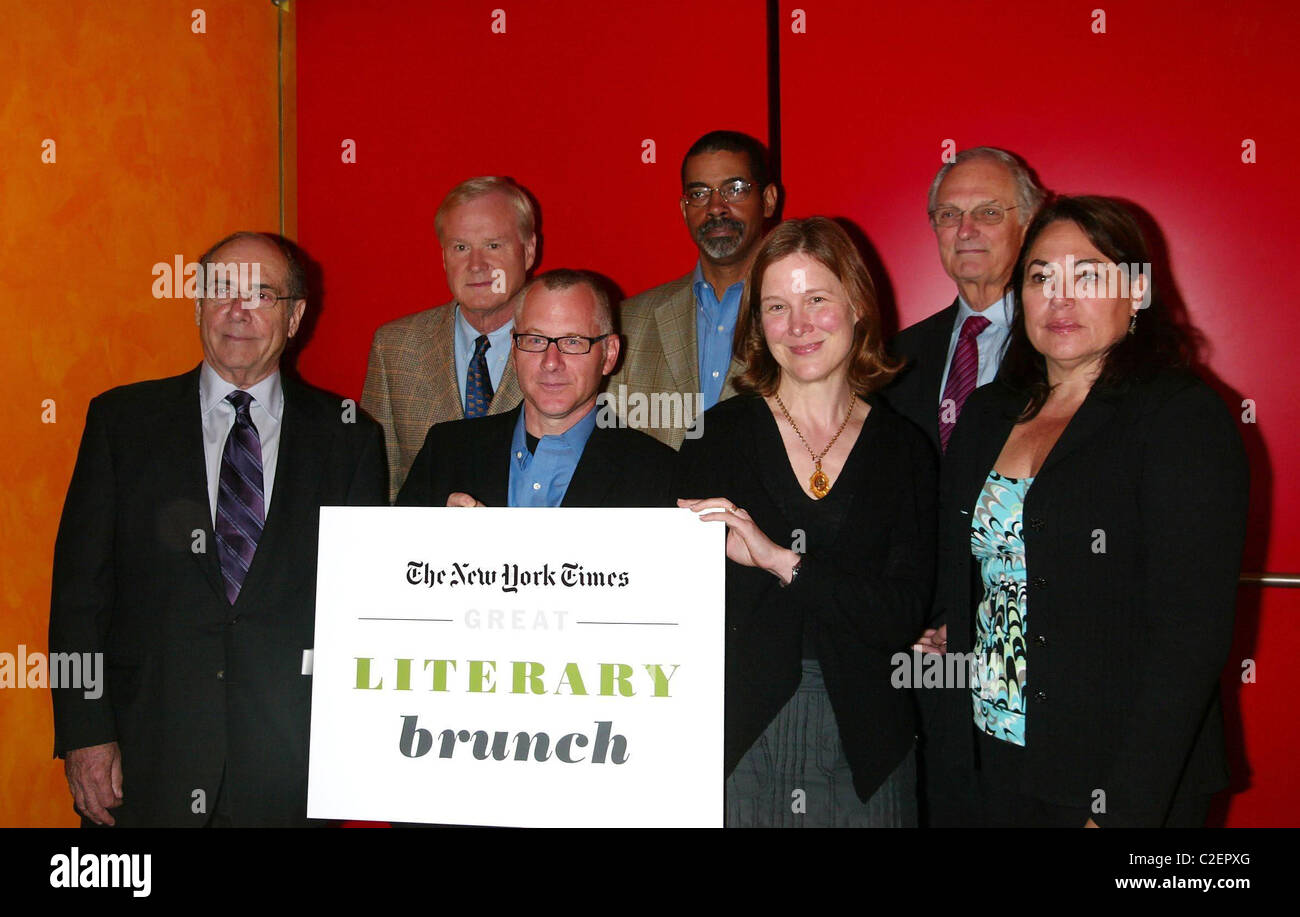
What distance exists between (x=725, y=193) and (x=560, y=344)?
4.59 ft

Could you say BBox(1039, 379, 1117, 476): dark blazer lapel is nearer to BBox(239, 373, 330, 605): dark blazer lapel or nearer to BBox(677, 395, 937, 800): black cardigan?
BBox(677, 395, 937, 800): black cardigan

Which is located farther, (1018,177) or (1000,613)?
(1018,177)

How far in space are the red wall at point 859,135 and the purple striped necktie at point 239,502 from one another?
1947 mm

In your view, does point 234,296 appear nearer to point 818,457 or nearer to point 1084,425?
point 818,457

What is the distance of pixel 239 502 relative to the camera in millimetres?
2744

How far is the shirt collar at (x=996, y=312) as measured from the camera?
3201mm

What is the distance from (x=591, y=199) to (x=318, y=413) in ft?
6.39

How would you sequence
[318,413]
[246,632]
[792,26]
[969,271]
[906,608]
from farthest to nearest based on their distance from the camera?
[792,26] < [969,271] < [318,413] < [246,632] < [906,608]

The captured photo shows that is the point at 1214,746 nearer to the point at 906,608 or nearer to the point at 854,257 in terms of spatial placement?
the point at 906,608

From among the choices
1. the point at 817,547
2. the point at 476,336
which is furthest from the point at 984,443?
the point at 476,336

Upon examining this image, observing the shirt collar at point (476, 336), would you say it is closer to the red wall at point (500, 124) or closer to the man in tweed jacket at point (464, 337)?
the man in tweed jacket at point (464, 337)

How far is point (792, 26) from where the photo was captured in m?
4.15

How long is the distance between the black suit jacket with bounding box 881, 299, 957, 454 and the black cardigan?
815mm
